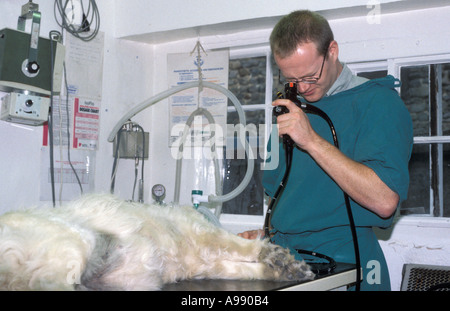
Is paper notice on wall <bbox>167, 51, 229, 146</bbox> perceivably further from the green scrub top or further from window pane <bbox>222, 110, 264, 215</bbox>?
the green scrub top

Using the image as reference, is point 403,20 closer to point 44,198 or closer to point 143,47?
point 143,47

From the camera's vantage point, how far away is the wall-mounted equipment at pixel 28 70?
2209mm

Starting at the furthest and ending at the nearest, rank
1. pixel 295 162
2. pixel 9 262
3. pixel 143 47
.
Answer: pixel 143 47, pixel 295 162, pixel 9 262

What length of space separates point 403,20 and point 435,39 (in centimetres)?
21

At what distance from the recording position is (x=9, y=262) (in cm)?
86

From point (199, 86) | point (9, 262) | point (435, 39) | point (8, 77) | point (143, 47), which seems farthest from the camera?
point (143, 47)

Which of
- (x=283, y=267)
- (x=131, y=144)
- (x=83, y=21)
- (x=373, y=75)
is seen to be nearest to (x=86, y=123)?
(x=131, y=144)

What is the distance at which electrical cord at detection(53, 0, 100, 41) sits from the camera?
2.70m

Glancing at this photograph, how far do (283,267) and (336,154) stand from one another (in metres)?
0.38

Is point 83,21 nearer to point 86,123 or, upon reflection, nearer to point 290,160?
point 86,123

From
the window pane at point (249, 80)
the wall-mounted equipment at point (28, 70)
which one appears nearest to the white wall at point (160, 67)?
the wall-mounted equipment at point (28, 70)

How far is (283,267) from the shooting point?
3.74ft
